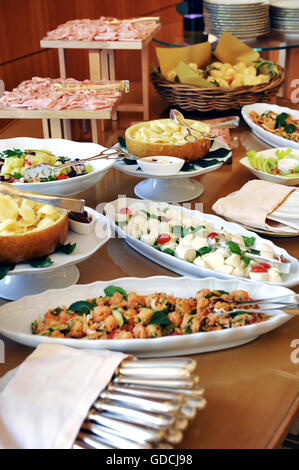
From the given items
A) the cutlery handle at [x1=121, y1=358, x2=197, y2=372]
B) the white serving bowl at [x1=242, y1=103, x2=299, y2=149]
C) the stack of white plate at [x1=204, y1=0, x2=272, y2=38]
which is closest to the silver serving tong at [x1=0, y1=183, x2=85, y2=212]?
the cutlery handle at [x1=121, y1=358, x2=197, y2=372]

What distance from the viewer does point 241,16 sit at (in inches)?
99.2

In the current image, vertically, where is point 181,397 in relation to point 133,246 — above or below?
above

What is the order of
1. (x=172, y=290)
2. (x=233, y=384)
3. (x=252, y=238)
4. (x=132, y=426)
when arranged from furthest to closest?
1. (x=252, y=238)
2. (x=172, y=290)
3. (x=233, y=384)
4. (x=132, y=426)

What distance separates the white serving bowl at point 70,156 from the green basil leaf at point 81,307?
0.38 meters

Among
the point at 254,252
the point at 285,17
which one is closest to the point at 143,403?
the point at 254,252

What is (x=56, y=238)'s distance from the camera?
0.94 m

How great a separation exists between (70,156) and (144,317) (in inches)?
25.9

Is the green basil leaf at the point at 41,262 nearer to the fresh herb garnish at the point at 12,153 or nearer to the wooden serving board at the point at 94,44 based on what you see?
the fresh herb garnish at the point at 12,153

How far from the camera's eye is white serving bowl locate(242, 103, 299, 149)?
5.35ft

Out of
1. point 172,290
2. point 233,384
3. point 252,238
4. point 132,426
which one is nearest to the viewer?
point 132,426

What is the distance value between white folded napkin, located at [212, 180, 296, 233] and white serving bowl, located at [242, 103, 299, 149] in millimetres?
399

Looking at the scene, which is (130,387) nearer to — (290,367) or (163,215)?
(290,367)
